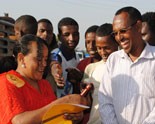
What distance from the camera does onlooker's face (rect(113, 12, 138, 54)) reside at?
269 centimetres

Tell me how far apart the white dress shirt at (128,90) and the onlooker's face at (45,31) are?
138 centimetres

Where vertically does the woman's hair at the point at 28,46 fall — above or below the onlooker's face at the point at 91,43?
above

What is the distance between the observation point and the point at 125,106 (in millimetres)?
2654

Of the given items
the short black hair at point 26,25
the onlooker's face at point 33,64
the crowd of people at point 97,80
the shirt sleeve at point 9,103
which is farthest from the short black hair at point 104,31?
the shirt sleeve at point 9,103

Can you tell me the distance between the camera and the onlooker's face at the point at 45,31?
13.3 feet

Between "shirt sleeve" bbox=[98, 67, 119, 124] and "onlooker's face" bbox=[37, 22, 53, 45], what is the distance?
139cm

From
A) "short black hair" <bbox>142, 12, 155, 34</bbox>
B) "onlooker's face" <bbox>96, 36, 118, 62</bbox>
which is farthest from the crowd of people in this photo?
"short black hair" <bbox>142, 12, 155, 34</bbox>

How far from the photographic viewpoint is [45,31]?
4078mm

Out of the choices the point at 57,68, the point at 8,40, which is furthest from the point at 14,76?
the point at 8,40

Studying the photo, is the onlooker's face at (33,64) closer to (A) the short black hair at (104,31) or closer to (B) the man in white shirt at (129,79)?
(B) the man in white shirt at (129,79)

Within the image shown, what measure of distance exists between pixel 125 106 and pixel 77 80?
2.28 ft

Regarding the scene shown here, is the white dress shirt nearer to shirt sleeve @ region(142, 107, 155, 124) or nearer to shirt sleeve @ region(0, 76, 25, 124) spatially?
shirt sleeve @ region(142, 107, 155, 124)

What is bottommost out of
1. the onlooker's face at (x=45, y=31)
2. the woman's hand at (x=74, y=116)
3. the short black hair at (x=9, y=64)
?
the woman's hand at (x=74, y=116)

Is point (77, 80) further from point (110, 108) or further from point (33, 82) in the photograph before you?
point (33, 82)
